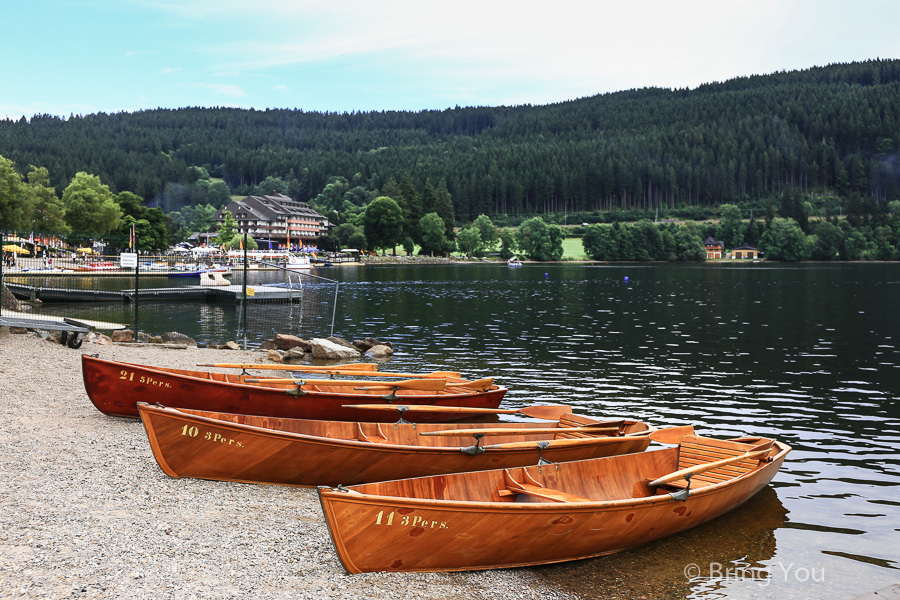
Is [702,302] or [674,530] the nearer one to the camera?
[674,530]

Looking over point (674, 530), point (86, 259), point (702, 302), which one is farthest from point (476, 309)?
point (674, 530)

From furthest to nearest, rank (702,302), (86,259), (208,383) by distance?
(702,302) < (86,259) < (208,383)

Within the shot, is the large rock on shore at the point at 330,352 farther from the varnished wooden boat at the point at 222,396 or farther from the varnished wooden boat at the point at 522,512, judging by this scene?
the varnished wooden boat at the point at 522,512

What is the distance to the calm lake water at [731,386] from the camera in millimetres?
10234

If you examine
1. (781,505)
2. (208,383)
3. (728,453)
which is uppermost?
(208,383)

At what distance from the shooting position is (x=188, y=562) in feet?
27.1

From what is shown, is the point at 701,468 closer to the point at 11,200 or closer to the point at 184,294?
the point at 184,294

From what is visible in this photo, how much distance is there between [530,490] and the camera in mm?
9641

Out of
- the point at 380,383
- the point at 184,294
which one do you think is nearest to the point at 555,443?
the point at 380,383

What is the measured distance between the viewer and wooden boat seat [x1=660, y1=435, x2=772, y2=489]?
40.0ft

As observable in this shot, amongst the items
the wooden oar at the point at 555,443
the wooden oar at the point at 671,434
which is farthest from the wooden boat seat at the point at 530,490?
the wooden oar at the point at 671,434

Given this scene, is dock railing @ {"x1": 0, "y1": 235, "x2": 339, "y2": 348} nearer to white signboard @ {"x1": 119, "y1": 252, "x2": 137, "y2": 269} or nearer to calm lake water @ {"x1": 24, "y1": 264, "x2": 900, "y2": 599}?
calm lake water @ {"x1": 24, "y1": 264, "x2": 900, "y2": 599}

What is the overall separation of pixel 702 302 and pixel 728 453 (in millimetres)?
50620

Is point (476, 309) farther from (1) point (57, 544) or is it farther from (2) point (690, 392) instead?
(1) point (57, 544)
